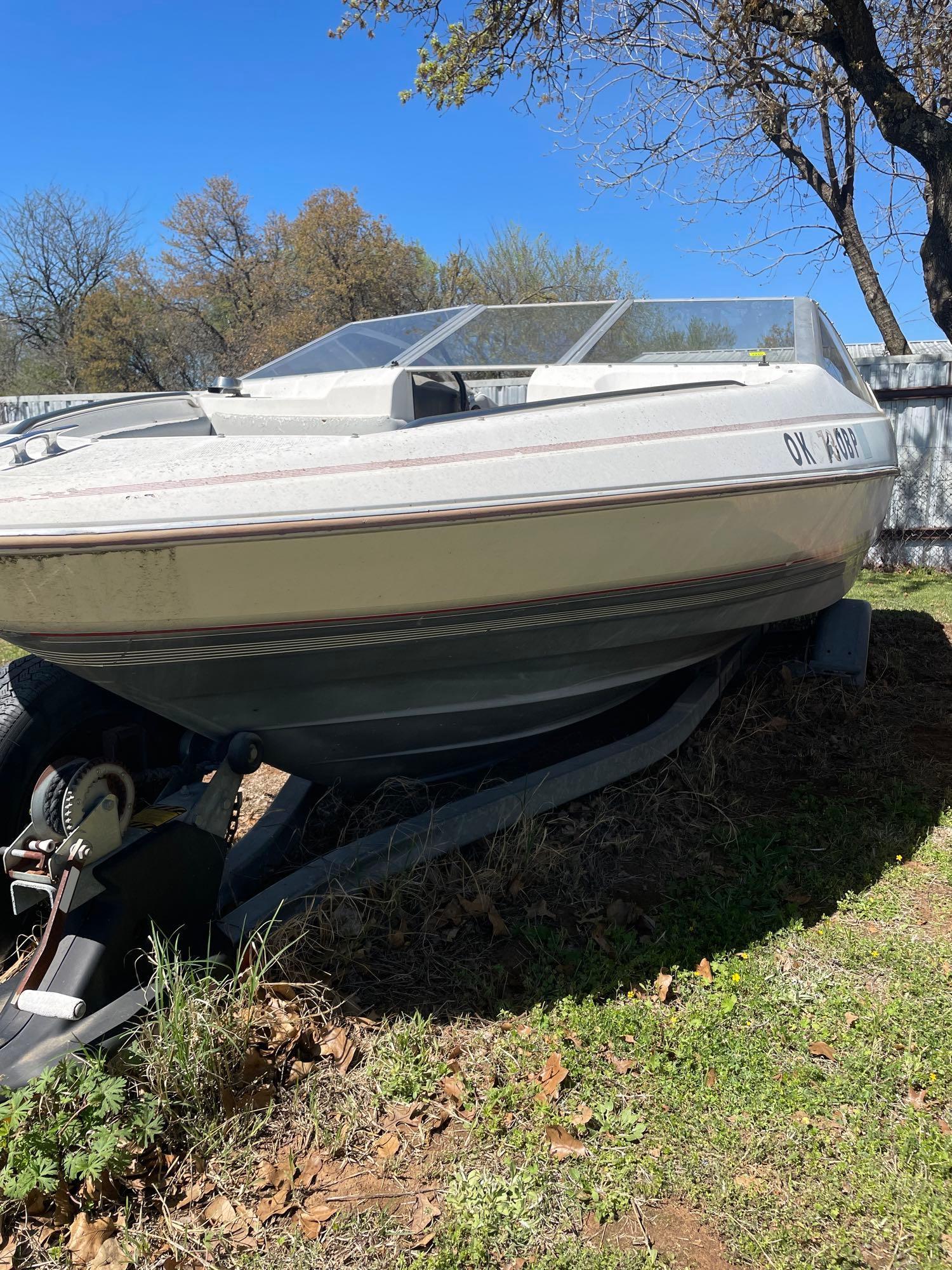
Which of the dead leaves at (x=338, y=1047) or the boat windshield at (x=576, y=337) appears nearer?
the dead leaves at (x=338, y=1047)

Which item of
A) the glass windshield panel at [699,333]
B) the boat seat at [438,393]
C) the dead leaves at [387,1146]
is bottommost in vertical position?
the dead leaves at [387,1146]

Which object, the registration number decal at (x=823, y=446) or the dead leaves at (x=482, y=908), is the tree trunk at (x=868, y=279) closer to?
the registration number decal at (x=823, y=446)

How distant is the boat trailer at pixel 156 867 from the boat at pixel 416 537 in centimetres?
21

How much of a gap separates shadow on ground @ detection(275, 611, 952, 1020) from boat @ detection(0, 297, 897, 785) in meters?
0.42

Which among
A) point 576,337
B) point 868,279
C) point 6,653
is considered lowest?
point 6,653

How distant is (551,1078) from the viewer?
77.2 inches

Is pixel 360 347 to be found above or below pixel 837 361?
above

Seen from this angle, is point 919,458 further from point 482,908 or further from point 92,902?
point 92,902

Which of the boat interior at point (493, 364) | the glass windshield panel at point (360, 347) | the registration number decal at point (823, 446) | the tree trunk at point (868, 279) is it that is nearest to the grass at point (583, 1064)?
the registration number decal at point (823, 446)

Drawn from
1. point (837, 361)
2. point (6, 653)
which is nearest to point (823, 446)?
point (837, 361)

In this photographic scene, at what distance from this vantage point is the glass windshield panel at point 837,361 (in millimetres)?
3684

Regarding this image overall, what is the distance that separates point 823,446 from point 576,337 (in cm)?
116

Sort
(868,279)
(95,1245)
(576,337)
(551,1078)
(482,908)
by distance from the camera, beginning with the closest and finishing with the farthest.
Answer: (95,1245)
(551,1078)
(482,908)
(576,337)
(868,279)

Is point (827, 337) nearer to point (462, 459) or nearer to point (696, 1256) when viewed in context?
point (462, 459)
